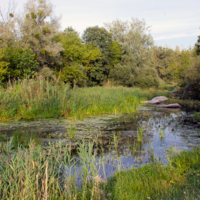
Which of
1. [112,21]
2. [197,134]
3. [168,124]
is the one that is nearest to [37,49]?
[168,124]

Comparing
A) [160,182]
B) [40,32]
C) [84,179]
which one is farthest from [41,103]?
[40,32]

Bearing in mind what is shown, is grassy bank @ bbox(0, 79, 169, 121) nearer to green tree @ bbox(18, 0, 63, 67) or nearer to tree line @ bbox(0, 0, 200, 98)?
tree line @ bbox(0, 0, 200, 98)

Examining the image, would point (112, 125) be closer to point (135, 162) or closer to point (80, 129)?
point (80, 129)

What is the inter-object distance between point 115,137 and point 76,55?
21.9 metres

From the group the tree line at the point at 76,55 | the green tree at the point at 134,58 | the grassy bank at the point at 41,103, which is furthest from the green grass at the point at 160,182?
the green tree at the point at 134,58

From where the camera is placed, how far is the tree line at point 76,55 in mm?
19141

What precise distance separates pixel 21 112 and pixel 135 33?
117 ft

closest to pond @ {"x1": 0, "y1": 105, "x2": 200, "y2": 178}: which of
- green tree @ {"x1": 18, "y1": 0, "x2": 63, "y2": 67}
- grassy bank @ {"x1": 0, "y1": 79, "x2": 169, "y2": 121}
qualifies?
grassy bank @ {"x1": 0, "y1": 79, "x2": 169, "y2": 121}

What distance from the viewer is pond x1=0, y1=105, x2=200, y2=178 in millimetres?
5078

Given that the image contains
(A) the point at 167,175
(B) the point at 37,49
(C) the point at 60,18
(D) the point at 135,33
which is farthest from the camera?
(D) the point at 135,33

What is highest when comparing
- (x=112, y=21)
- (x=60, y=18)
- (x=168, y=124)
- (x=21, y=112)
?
(x=112, y=21)

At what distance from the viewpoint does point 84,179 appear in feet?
10.8

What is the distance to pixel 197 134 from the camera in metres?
7.40

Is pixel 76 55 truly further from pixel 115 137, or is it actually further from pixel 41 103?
pixel 115 137
